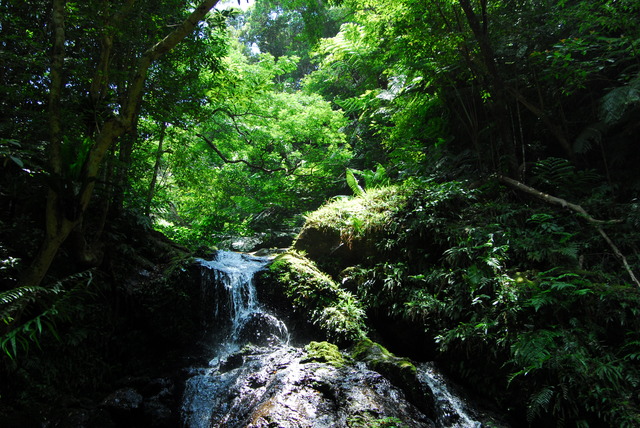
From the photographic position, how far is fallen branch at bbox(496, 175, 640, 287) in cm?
365

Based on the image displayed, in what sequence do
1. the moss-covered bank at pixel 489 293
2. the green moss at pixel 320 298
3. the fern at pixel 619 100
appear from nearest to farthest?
the moss-covered bank at pixel 489 293 → the fern at pixel 619 100 → the green moss at pixel 320 298

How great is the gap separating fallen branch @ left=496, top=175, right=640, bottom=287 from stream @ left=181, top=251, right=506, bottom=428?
2292 millimetres

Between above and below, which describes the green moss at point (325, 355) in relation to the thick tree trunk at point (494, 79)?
below

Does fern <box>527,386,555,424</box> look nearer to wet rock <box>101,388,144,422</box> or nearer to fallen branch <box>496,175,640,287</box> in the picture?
fallen branch <box>496,175,640,287</box>

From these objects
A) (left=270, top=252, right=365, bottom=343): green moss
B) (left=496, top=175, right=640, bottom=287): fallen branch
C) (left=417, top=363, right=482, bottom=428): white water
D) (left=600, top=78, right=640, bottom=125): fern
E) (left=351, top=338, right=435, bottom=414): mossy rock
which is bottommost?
(left=417, top=363, right=482, bottom=428): white water

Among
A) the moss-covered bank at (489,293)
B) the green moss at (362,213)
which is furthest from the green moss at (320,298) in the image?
the green moss at (362,213)

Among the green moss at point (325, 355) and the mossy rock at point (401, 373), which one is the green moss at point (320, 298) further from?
the mossy rock at point (401, 373)

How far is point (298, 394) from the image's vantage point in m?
3.41

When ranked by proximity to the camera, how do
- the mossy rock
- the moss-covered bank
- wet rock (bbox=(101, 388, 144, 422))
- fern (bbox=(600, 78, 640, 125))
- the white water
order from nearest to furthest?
the moss-covered bank
the white water
the mossy rock
wet rock (bbox=(101, 388, 144, 422))
fern (bbox=(600, 78, 640, 125))

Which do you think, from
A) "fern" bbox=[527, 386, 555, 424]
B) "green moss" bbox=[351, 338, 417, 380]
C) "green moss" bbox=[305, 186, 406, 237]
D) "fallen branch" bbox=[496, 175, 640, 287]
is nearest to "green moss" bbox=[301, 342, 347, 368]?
"green moss" bbox=[351, 338, 417, 380]

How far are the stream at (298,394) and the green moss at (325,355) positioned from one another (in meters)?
0.06

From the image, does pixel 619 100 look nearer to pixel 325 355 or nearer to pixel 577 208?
pixel 577 208

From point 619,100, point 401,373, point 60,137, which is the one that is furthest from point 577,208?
point 60,137

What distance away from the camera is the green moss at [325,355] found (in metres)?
4.18
